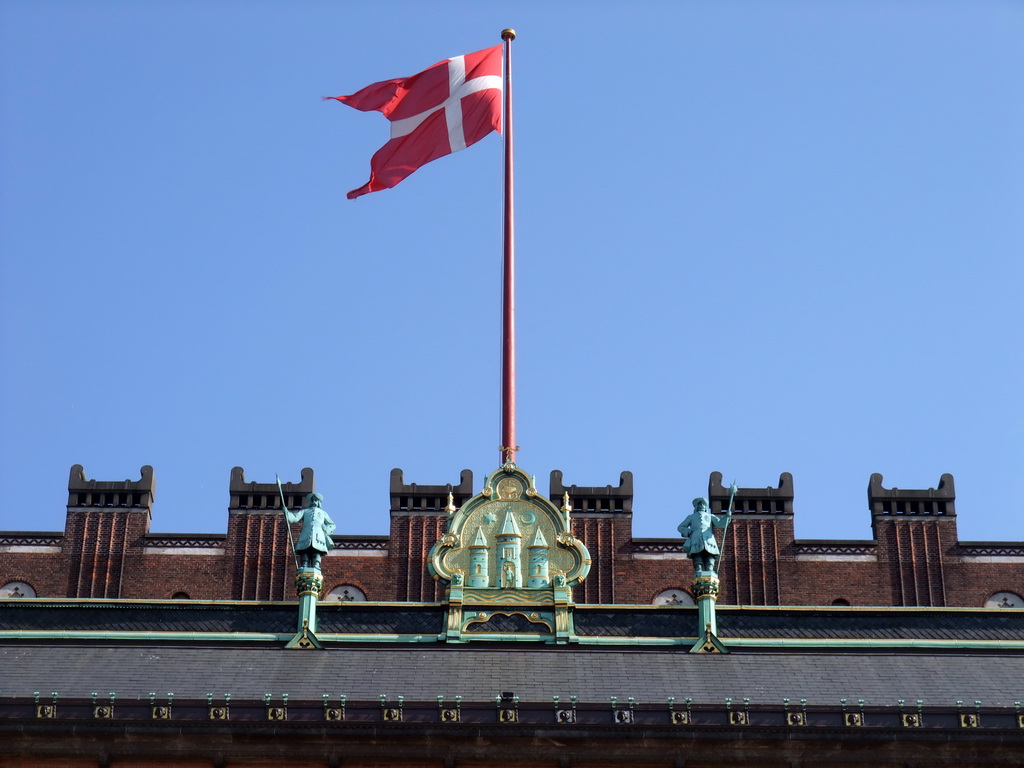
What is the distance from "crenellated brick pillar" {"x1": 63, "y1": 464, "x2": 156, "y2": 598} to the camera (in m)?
59.5

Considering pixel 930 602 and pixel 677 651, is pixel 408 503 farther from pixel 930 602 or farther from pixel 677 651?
pixel 677 651

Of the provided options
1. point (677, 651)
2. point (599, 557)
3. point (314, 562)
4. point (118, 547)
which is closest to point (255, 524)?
point (118, 547)

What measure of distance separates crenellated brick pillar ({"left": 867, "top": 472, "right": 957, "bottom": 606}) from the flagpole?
14805 millimetres

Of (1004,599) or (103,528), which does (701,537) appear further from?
(103,528)

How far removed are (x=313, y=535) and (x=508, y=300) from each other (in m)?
11.7

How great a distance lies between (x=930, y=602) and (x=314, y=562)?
23646mm

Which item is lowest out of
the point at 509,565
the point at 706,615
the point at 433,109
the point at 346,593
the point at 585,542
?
the point at 706,615

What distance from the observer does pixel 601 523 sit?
60375 millimetres

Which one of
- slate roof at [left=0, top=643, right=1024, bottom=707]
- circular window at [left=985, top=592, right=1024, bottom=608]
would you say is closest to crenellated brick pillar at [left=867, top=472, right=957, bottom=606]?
circular window at [left=985, top=592, right=1024, bottom=608]

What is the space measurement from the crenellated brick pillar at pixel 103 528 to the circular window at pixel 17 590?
3.76ft

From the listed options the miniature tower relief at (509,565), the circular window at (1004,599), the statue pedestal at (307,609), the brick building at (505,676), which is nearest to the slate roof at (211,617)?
the brick building at (505,676)

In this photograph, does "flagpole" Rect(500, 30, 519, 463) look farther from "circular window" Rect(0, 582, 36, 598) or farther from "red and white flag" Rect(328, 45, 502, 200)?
"circular window" Rect(0, 582, 36, 598)

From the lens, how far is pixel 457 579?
40.9m

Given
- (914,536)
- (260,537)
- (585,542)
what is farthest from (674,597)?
(260,537)
